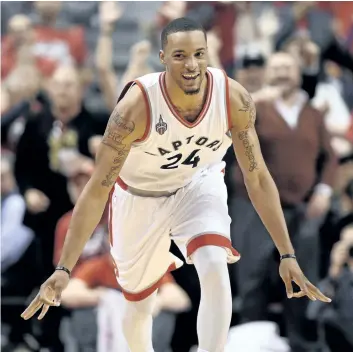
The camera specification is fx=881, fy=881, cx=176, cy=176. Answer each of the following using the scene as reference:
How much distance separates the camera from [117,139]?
4434 mm

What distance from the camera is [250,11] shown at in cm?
789

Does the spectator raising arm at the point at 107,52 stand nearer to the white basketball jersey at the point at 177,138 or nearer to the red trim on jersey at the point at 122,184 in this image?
the red trim on jersey at the point at 122,184

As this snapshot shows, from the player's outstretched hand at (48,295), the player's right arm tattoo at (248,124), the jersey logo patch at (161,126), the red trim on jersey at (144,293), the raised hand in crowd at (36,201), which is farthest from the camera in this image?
the raised hand in crowd at (36,201)

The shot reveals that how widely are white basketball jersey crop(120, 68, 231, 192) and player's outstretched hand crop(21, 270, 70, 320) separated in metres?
0.78

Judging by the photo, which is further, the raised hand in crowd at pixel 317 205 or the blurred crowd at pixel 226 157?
the raised hand in crowd at pixel 317 205

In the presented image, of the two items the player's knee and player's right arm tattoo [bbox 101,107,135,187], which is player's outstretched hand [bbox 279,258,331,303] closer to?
the player's knee

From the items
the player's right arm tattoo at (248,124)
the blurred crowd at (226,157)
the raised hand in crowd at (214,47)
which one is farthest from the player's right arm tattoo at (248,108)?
the raised hand in crowd at (214,47)

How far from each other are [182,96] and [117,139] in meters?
0.41

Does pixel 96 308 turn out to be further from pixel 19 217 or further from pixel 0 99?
pixel 0 99

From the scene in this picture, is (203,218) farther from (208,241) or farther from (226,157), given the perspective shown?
(226,157)

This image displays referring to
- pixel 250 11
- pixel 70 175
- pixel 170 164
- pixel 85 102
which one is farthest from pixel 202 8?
pixel 170 164

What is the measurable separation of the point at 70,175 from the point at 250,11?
2.21 m

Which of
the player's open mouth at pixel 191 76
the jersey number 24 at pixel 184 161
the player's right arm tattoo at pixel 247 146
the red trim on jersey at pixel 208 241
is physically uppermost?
the player's open mouth at pixel 191 76

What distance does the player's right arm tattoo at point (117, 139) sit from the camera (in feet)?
14.5
